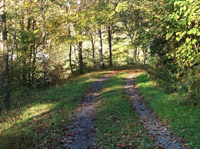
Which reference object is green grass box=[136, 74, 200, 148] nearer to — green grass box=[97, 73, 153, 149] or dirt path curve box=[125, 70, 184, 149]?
dirt path curve box=[125, 70, 184, 149]

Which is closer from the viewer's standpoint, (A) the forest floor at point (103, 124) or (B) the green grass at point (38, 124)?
(A) the forest floor at point (103, 124)

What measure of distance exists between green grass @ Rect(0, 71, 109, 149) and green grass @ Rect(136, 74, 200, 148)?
4.80m

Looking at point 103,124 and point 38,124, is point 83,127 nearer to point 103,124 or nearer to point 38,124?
point 103,124

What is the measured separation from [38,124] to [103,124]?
316 cm

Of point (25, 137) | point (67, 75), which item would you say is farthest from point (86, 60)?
point (25, 137)

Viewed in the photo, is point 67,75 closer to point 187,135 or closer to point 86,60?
point 86,60

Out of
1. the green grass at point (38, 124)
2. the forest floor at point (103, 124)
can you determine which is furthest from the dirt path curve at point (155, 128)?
the green grass at point (38, 124)

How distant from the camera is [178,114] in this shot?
11094 millimetres

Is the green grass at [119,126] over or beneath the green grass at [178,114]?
beneath

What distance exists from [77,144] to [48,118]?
3.74 metres

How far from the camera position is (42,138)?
31.5 ft

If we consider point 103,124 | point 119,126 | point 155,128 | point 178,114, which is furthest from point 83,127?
point 178,114

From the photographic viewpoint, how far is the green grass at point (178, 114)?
884cm

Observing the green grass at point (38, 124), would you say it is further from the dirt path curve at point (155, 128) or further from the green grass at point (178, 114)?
the green grass at point (178, 114)
